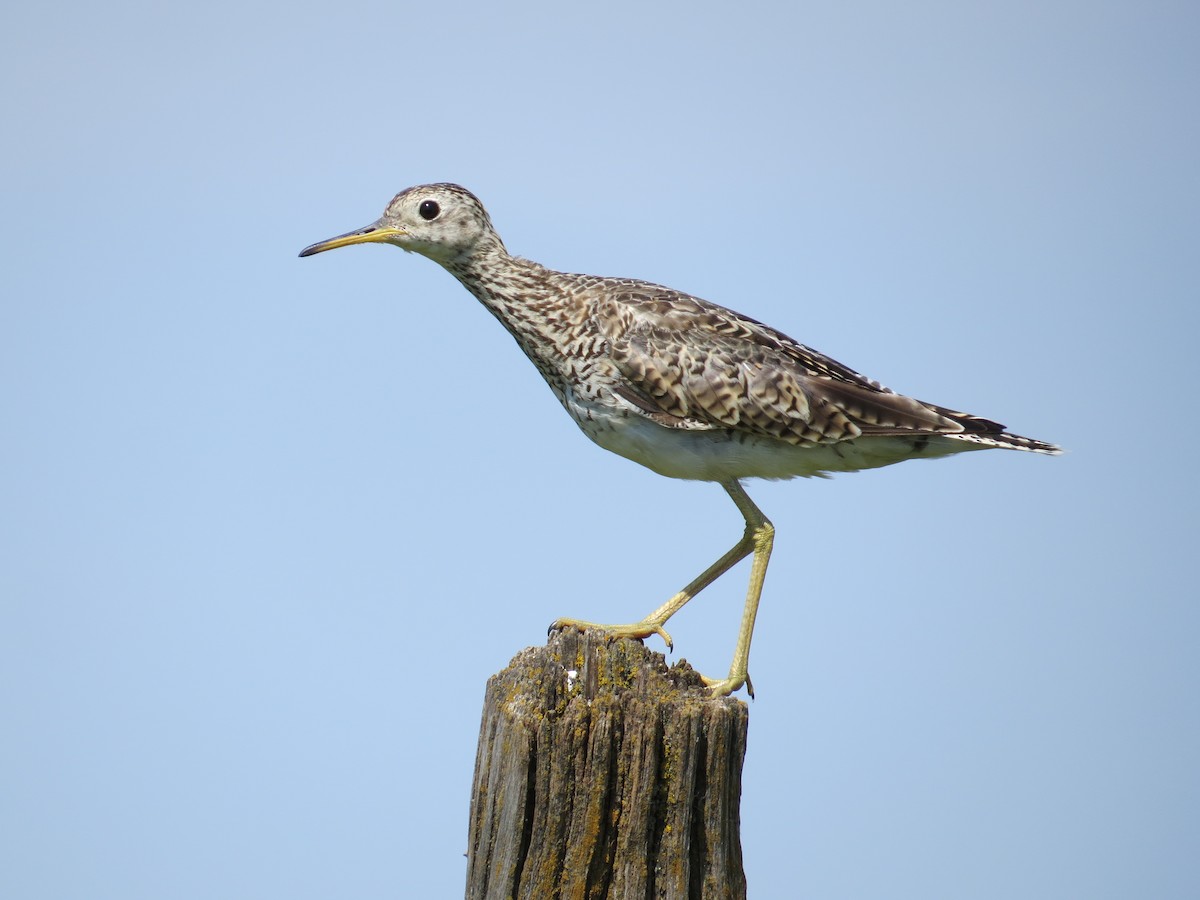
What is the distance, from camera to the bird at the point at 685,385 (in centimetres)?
926

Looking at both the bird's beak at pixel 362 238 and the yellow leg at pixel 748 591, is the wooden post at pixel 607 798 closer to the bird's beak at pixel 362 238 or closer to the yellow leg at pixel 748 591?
the yellow leg at pixel 748 591

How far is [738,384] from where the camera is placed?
942 cm

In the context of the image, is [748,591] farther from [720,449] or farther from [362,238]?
[362,238]

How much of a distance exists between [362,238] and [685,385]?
8.78ft

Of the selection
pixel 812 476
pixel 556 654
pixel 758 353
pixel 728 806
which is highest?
pixel 758 353

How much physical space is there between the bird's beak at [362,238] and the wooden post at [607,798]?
4473 millimetres

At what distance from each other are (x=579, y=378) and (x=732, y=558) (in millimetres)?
1775

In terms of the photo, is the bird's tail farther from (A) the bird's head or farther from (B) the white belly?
(A) the bird's head

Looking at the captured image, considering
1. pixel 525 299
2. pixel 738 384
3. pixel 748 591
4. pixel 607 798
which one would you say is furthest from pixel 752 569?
pixel 607 798

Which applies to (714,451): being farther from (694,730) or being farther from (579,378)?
(694,730)

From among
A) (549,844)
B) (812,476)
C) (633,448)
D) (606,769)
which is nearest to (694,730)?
(606,769)

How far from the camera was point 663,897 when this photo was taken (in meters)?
6.29

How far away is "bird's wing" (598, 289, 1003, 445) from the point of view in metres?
9.27

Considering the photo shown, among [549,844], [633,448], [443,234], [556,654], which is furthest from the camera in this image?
[443,234]
